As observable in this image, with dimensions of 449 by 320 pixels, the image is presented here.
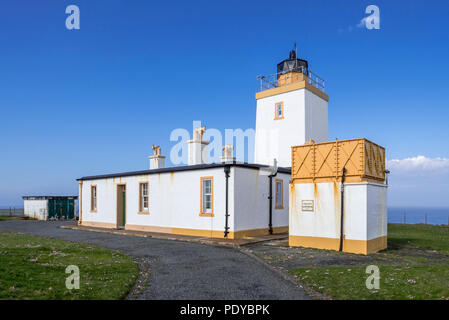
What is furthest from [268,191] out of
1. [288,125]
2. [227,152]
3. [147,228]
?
[288,125]

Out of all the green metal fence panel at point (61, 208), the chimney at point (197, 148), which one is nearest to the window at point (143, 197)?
the chimney at point (197, 148)

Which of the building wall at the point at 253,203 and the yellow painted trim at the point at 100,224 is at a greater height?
the building wall at the point at 253,203

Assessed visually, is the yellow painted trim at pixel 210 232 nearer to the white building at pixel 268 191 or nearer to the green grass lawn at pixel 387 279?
the white building at pixel 268 191

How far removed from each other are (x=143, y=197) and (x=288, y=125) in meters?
12.3

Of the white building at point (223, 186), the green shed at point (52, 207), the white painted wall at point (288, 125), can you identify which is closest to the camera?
the white building at point (223, 186)

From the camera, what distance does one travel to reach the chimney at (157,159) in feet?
81.8

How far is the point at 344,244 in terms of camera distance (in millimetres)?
12578

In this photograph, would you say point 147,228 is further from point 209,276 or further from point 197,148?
point 209,276

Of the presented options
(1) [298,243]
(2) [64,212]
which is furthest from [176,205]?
(2) [64,212]

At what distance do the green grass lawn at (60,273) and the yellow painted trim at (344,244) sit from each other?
663 centimetres

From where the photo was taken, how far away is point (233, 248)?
13.4 metres

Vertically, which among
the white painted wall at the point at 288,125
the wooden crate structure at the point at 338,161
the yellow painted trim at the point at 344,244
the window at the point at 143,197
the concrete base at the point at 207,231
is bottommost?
the concrete base at the point at 207,231
